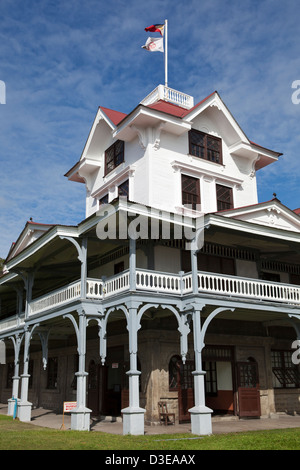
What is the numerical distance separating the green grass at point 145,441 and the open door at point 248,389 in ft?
17.4

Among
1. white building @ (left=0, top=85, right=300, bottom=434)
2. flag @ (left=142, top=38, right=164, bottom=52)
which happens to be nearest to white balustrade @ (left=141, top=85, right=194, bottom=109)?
white building @ (left=0, top=85, right=300, bottom=434)

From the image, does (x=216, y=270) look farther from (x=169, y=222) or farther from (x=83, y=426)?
(x=83, y=426)

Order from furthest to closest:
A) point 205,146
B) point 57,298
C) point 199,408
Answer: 1. point 205,146
2. point 57,298
3. point 199,408

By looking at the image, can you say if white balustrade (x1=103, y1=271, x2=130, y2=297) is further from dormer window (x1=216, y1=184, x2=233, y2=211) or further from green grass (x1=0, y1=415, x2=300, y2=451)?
dormer window (x1=216, y1=184, x2=233, y2=211)

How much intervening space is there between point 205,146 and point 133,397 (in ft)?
40.3

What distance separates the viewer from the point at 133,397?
15.0 m

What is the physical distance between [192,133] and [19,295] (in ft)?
40.1

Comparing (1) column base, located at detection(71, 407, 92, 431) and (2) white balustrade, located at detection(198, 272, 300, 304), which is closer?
(1) column base, located at detection(71, 407, 92, 431)

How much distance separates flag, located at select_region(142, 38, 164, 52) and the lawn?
60.0 ft

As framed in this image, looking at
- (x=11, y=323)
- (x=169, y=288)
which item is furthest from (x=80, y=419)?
(x=11, y=323)

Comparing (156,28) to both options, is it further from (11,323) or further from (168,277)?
(11,323)

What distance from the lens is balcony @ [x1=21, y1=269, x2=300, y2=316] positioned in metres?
16.5
